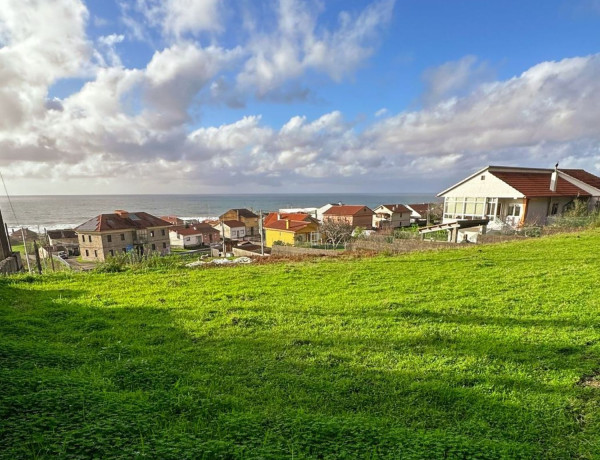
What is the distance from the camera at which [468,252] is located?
39.2 feet

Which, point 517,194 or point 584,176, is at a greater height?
point 584,176

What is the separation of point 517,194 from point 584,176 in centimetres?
998

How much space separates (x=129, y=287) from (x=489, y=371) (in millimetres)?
8704

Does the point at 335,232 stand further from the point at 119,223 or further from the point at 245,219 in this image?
the point at 245,219

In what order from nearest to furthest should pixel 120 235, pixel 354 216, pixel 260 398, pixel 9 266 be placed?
pixel 260 398 → pixel 9 266 → pixel 120 235 → pixel 354 216

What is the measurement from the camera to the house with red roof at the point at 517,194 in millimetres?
19547

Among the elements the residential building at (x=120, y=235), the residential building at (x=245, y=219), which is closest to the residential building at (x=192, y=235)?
the residential building at (x=245, y=219)

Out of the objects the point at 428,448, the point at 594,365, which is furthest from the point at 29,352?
the point at 594,365

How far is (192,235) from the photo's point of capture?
54.5m

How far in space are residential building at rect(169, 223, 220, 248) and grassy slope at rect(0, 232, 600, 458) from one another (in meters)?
47.2

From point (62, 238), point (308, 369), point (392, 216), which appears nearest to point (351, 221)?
point (392, 216)

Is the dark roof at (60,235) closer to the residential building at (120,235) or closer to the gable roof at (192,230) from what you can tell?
the gable roof at (192,230)

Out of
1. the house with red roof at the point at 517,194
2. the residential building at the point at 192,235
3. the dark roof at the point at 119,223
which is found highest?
the house with red roof at the point at 517,194

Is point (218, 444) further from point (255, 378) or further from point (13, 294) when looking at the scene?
point (13, 294)
